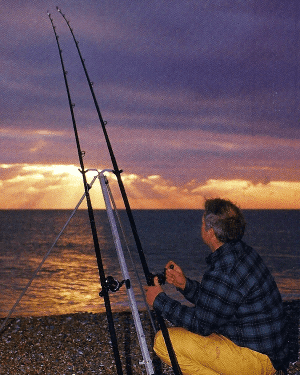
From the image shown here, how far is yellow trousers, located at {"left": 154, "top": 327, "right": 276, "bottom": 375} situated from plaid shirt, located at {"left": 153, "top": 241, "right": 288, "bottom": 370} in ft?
0.21

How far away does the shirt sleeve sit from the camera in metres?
2.77

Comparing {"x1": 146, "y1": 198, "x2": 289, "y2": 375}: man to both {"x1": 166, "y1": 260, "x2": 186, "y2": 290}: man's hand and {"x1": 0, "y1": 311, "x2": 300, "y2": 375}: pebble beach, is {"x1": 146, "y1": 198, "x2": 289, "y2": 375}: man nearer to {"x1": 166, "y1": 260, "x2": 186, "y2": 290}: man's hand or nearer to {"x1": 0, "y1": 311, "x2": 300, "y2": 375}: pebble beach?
{"x1": 166, "y1": 260, "x2": 186, "y2": 290}: man's hand

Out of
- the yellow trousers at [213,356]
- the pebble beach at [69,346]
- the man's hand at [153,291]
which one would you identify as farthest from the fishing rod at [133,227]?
the pebble beach at [69,346]

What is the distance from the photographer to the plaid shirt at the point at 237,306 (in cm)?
279

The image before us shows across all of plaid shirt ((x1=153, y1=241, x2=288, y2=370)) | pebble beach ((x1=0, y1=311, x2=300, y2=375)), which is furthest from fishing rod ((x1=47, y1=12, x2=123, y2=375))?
pebble beach ((x1=0, y1=311, x2=300, y2=375))

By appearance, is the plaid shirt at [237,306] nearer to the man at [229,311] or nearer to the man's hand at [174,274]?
the man at [229,311]

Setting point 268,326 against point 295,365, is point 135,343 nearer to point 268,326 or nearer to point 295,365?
point 295,365

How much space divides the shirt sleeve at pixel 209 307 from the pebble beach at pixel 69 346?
289 cm

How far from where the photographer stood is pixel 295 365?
562cm

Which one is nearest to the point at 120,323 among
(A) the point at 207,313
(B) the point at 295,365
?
(B) the point at 295,365

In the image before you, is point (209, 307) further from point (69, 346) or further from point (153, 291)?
point (69, 346)

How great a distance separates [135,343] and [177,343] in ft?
11.7

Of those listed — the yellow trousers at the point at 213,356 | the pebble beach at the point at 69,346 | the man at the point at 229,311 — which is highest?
the man at the point at 229,311

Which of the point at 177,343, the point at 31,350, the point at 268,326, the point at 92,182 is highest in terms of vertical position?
the point at 92,182
